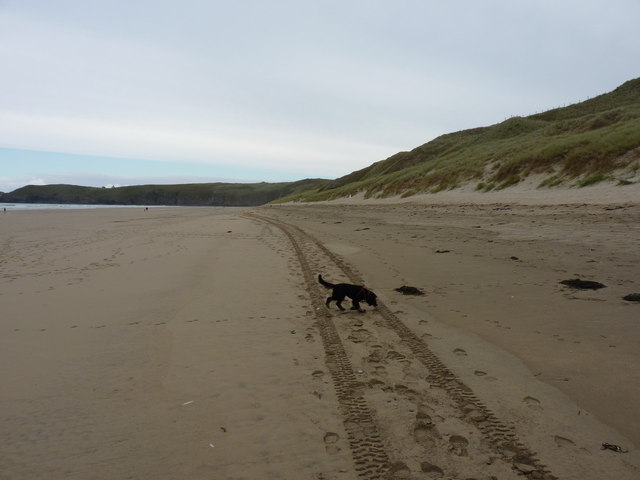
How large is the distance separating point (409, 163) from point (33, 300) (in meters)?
65.5

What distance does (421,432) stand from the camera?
280 centimetres

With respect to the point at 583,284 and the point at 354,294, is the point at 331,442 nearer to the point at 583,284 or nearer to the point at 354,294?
the point at 354,294

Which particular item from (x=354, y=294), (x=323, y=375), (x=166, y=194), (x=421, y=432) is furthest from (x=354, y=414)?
(x=166, y=194)

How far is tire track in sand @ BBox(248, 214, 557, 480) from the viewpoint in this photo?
2.47 metres

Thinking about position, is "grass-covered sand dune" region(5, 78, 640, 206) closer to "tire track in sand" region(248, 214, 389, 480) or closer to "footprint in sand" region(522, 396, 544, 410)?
"footprint in sand" region(522, 396, 544, 410)

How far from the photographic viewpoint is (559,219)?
1390cm

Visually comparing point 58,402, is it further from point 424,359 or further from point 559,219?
point 559,219

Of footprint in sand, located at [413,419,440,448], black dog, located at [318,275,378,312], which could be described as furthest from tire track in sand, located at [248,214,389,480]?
black dog, located at [318,275,378,312]

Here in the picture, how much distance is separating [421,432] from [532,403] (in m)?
1.04

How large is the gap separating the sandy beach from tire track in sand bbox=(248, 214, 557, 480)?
16mm

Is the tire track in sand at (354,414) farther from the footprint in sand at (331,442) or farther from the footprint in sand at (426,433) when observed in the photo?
the footprint in sand at (426,433)

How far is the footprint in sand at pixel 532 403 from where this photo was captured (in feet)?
10.2

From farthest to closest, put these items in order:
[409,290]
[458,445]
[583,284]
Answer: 1. [409,290]
2. [583,284]
3. [458,445]

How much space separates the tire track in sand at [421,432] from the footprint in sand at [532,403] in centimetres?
35
